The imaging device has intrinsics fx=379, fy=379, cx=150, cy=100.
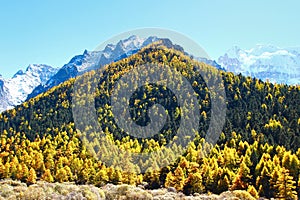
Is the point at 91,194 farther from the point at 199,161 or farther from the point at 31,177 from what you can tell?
the point at 199,161

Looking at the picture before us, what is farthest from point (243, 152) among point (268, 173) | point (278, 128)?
point (268, 173)

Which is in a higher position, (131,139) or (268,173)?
(131,139)

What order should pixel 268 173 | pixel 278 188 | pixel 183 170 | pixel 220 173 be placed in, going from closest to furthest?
pixel 278 188 < pixel 268 173 < pixel 220 173 < pixel 183 170

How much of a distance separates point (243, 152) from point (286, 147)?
16909 mm

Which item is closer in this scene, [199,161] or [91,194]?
[91,194]

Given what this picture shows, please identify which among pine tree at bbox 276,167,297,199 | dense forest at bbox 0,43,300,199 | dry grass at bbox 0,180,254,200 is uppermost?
dense forest at bbox 0,43,300,199

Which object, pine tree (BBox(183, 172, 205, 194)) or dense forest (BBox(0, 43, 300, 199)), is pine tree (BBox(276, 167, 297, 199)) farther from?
pine tree (BBox(183, 172, 205, 194))

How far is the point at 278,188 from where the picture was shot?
10656 centimetres

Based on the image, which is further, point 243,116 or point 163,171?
point 243,116

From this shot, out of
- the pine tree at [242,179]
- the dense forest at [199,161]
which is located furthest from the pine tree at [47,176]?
the pine tree at [242,179]

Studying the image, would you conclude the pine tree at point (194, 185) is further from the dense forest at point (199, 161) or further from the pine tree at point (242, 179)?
the pine tree at point (242, 179)

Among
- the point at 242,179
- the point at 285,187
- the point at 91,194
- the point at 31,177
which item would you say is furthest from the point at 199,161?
the point at 31,177

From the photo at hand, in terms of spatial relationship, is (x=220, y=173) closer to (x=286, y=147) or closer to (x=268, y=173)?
(x=268, y=173)

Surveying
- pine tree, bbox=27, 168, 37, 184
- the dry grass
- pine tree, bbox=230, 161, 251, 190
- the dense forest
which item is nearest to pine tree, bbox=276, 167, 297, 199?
the dense forest
